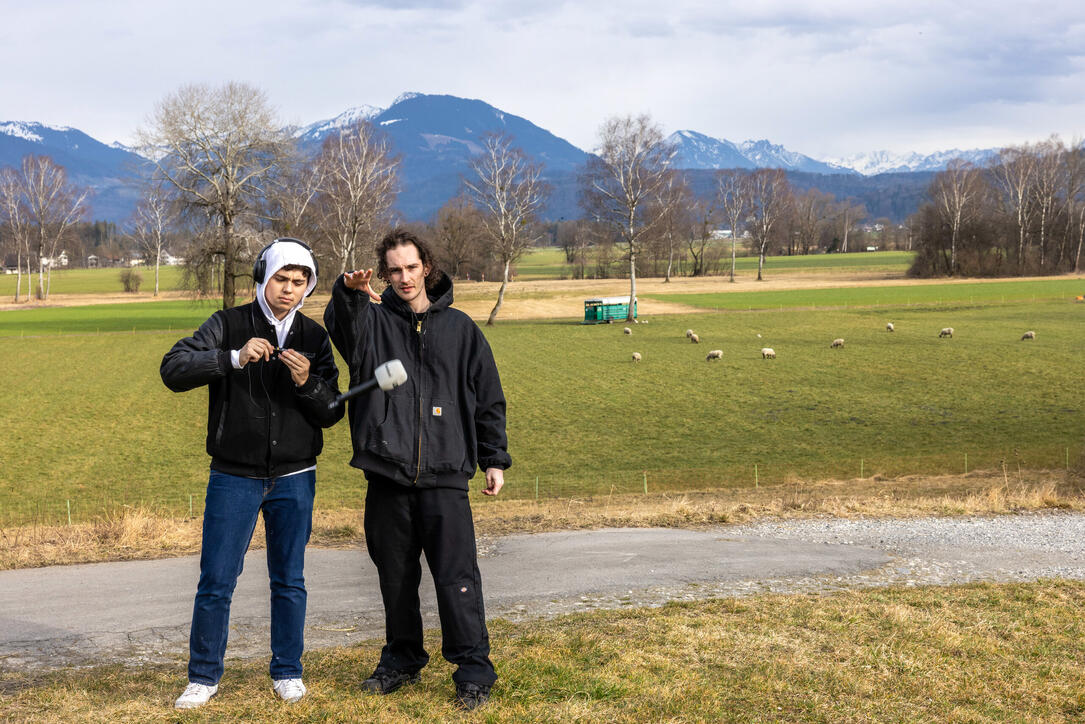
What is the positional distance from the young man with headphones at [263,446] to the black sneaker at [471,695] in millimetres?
774

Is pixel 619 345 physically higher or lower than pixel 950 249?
lower

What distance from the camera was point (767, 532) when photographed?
9.71 meters

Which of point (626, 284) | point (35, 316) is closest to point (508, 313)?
point (626, 284)

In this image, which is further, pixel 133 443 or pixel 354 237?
pixel 354 237

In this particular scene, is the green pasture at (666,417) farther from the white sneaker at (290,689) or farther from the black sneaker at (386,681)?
the white sneaker at (290,689)

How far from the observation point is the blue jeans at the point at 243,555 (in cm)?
448

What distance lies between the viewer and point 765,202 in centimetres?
10481

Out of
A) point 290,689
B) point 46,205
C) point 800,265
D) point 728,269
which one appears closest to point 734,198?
point 728,269

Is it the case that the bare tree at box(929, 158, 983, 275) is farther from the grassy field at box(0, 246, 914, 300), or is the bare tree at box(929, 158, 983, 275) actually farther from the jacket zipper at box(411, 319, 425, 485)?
the jacket zipper at box(411, 319, 425, 485)

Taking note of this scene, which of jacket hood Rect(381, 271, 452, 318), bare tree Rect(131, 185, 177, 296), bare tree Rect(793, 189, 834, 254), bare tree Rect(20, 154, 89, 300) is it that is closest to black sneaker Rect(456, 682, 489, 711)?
jacket hood Rect(381, 271, 452, 318)

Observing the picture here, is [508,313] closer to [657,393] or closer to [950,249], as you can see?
[657,393]

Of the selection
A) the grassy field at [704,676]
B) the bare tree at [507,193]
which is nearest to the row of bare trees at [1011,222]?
the bare tree at [507,193]

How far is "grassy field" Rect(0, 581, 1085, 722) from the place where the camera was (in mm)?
4223

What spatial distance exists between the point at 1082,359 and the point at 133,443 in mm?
30765
